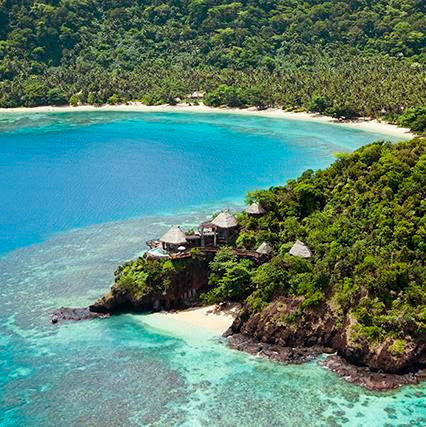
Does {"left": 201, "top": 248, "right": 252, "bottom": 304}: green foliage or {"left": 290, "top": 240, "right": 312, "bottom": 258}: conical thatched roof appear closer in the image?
{"left": 290, "top": 240, "right": 312, "bottom": 258}: conical thatched roof

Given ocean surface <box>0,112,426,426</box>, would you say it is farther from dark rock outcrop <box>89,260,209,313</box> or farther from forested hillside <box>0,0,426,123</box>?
forested hillside <box>0,0,426,123</box>

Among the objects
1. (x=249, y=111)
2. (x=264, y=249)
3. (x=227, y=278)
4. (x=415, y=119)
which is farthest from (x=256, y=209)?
(x=249, y=111)

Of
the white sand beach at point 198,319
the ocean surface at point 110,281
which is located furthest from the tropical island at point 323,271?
the ocean surface at point 110,281

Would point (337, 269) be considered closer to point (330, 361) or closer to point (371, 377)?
point (330, 361)

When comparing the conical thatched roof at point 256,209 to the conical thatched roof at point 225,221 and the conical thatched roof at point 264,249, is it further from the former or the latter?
the conical thatched roof at point 264,249

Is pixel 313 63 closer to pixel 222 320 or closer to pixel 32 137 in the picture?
pixel 32 137

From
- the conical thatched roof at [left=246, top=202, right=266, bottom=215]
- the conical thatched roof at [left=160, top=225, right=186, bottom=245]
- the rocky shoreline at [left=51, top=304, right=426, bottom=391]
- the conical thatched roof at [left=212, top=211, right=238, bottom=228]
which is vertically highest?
the conical thatched roof at [left=246, top=202, right=266, bottom=215]

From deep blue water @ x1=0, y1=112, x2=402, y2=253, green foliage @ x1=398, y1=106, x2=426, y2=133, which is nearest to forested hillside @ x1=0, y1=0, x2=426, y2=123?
deep blue water @ x1=0, y1=112, x2=402, y2=253
